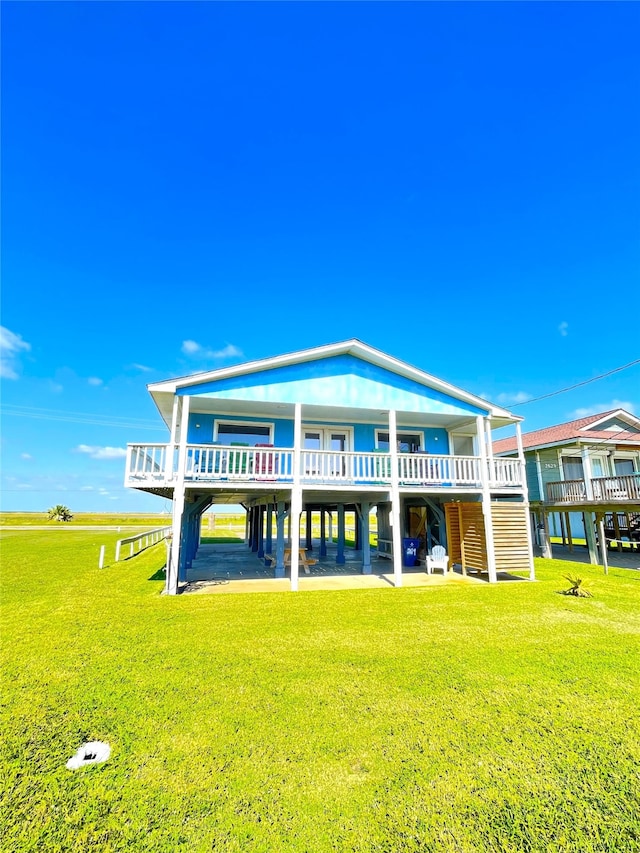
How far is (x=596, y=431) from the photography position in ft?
60.6

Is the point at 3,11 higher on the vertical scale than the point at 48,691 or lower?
higher

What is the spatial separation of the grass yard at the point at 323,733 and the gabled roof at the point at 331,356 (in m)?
6.15

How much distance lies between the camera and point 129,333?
37.3 m

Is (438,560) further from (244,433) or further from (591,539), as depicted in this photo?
(244,433)

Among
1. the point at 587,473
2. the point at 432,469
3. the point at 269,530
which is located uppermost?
the point at 587,473

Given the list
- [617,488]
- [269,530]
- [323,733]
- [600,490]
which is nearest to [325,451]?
[269,530]

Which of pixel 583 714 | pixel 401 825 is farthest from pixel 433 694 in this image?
pixel 401 825

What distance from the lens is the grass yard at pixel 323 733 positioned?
2613mm

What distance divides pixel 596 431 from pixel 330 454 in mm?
14477

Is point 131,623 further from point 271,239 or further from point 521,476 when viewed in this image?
point 271,239

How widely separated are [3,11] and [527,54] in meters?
15.0

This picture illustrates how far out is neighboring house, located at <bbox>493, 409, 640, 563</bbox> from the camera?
50.8ft

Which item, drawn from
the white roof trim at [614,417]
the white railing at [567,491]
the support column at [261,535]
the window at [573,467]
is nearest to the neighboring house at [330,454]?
the support column at [261,535]

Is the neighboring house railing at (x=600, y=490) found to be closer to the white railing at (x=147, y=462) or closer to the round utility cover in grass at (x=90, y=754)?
A: the white railing at (x=147, y=462)
